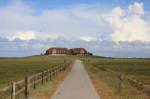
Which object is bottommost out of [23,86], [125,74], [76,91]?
[125,74]

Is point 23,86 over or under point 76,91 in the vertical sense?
over

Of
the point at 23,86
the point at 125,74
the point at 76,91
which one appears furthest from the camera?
the point at 125,74

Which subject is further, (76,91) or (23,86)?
(23,86)

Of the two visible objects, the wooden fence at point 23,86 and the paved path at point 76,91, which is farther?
the paved path at point 76,91

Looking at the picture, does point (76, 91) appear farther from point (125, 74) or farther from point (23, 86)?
point (125, 74)

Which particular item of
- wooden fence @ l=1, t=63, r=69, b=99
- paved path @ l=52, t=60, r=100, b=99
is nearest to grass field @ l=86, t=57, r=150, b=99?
paved path @ l=52, t=60, r=100, b=99

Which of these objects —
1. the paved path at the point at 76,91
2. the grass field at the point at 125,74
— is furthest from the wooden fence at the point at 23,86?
the grass field at the point at 125,74

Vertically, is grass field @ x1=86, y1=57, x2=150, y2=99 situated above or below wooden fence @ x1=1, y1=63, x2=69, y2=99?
below

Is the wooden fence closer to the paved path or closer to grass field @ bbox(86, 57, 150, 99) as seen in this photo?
the paved path

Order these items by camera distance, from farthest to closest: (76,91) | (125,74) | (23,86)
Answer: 1. (125,74)
2. (23,86)
3. (76,91)

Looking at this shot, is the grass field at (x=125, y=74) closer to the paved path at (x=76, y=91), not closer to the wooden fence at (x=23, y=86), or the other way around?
the paved path at (x=76, y=91)

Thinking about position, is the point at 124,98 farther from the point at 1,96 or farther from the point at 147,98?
the point at 1,96

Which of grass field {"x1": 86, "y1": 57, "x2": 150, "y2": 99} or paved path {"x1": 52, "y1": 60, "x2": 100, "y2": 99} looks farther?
grass field {"x1": 86, "y1": 57, "x2": 150, "y2": 99}

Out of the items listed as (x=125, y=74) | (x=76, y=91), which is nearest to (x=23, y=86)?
Result: (x=76, y=91)
